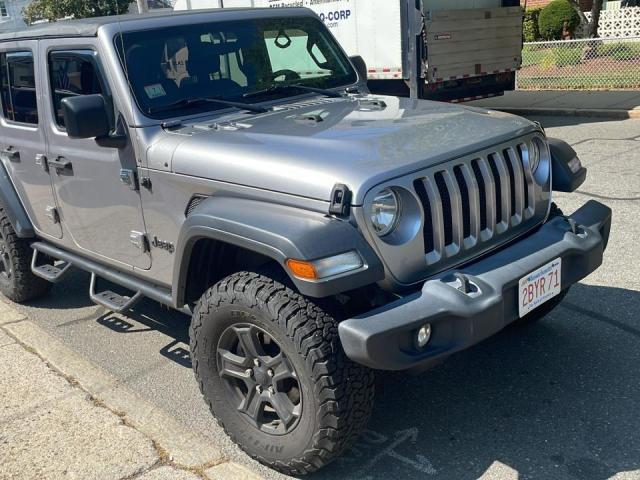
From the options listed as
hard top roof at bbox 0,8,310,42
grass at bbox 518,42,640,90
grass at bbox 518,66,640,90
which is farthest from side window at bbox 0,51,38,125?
grass at bbox 518,66,640,90

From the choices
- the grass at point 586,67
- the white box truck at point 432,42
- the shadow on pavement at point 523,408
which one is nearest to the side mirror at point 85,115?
the shadow on pavement at point 523,408

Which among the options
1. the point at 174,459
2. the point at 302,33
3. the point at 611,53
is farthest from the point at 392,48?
the point at 174,459

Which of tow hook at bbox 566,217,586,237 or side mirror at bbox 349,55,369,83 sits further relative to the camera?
side mirror at bbox 349,55,369,83

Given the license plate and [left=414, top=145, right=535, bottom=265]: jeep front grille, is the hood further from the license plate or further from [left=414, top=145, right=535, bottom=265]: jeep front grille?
the license plate

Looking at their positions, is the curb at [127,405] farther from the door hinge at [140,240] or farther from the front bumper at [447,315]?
the front bumper at [447,315]

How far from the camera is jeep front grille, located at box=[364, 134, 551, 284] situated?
9.46 feet

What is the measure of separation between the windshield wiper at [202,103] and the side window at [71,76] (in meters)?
0.39

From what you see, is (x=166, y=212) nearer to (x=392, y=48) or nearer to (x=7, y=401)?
(x=7, y=401)

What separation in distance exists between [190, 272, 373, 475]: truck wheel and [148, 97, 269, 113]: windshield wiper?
1.13 metres

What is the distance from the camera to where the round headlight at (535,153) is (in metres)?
3.56

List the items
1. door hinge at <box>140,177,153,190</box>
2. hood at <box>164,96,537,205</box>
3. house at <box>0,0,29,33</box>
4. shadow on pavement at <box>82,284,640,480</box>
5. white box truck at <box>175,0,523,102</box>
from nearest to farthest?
1. hood at <box>164,96,537,205</box>
2. shadow on pavement at <box>82,284,640,480</box>
3. door hinge at <box>140,177,153,190</box>
4. white box truck at <box>175,0,523,102</box>
5. house at <box>0,0,29,33</box>

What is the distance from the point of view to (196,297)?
138 inches

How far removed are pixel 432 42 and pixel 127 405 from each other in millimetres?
8093

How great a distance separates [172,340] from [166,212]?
135cm
